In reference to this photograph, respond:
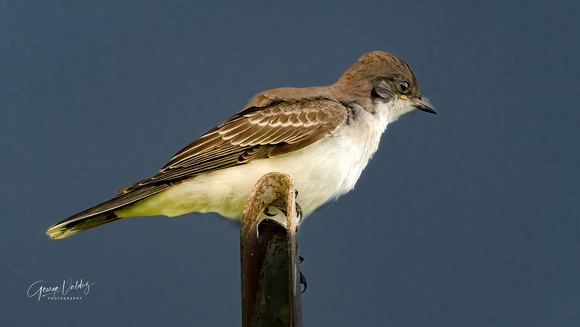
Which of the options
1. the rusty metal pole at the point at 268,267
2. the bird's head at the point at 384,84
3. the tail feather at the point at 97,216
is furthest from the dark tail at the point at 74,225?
the bird's head at the point at 384,84

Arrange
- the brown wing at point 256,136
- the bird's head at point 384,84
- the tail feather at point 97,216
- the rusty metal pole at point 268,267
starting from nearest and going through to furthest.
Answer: the rusty metal pole at point 268,267, the tail feather at point 97,216, the brown wing at point 256,136, the bird's head at point 384,84

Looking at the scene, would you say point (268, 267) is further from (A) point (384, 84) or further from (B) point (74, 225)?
(A) point (384, 84)

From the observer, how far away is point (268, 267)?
1.71 metres

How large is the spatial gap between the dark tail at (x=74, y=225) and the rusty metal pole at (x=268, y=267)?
0.63m

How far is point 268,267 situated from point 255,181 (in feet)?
1.99

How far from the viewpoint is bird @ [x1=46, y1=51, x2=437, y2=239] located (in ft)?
7.48

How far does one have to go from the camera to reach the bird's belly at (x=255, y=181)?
2.28 m

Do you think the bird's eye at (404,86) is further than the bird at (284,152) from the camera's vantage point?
Yes

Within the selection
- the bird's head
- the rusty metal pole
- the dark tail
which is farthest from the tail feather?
the bird's head

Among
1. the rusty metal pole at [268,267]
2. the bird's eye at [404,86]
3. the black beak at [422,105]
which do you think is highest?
the bird's eye at [404,86]

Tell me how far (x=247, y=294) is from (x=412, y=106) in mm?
1212

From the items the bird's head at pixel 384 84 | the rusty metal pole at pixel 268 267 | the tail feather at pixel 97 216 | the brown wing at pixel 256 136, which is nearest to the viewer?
the rusty metal pole at pixel 268 267

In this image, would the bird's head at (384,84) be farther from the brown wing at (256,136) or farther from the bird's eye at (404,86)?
the brown wing at (256,136)

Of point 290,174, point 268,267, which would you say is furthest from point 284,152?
point 268,267
